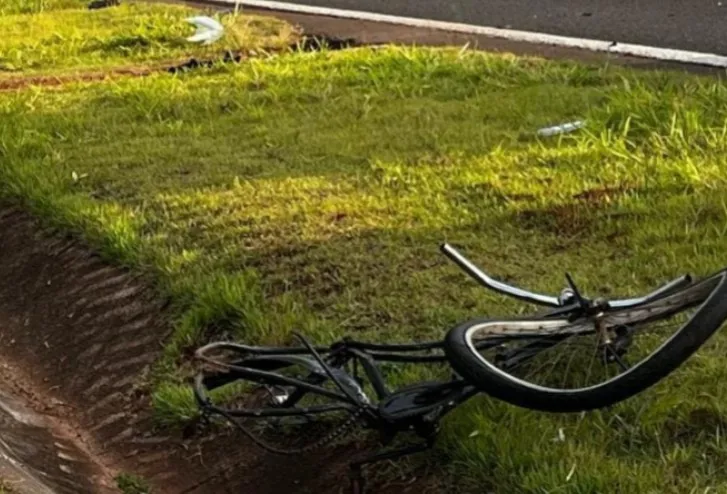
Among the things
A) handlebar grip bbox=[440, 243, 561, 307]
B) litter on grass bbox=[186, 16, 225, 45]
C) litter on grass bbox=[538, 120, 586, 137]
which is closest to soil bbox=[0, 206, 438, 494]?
handlebar grip bbox=[440, 243, 561, 307]

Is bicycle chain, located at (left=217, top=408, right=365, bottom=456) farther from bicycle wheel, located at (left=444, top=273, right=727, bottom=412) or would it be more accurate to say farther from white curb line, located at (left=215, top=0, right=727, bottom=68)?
white curb line, located at (left=215, top=0, right=727, bottom=68)

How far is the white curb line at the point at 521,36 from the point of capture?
6.24m

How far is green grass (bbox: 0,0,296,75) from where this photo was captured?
7336 mm

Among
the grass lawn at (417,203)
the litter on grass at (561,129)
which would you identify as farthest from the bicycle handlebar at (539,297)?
the litter on grass at (561,129)

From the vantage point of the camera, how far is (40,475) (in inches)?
127

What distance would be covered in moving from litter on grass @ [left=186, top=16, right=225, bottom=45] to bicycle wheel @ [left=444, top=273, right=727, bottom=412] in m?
4.87

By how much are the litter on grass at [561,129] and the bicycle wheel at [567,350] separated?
6.18 ft

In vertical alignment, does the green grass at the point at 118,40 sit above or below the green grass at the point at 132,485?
above

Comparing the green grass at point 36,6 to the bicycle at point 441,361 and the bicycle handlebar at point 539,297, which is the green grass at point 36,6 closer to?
the bicycle at point 441,361

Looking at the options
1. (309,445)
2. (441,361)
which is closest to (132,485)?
(309,445)

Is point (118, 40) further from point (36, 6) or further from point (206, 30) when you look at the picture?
point (36, 6)

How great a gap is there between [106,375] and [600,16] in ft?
15.1

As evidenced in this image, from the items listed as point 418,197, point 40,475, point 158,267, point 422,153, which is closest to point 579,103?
point 422,153

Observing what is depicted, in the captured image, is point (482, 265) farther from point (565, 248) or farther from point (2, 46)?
point (2, 46)
